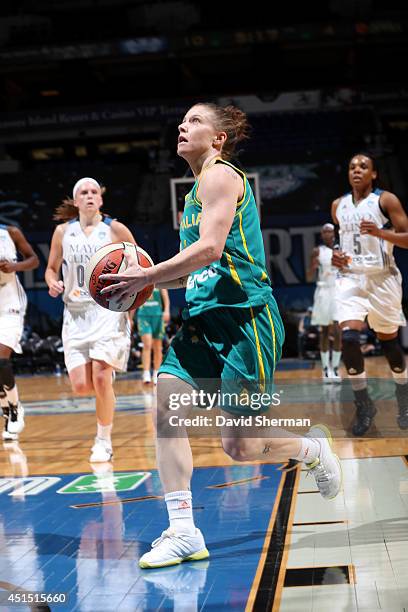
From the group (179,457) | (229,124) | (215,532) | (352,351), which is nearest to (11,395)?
(352,351)

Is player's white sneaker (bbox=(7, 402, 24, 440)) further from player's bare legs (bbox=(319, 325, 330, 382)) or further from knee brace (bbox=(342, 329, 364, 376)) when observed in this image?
player's bare legs (bbox=(319, 325, 330, 382))

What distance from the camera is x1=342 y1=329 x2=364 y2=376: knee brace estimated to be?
6.84 meters

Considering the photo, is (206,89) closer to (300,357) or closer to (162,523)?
(300,357)

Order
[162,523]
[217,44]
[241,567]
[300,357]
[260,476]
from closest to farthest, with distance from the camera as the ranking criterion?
[241,567] < [162,523] < [260,476] < [300,357] < [217,44]

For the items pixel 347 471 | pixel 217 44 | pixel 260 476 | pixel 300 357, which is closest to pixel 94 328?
pixel 260 476

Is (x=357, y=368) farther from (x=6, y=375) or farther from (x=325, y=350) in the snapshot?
(x=325, y=350)

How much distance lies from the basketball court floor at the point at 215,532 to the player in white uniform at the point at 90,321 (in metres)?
0.53

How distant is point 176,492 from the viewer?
11.5 ft

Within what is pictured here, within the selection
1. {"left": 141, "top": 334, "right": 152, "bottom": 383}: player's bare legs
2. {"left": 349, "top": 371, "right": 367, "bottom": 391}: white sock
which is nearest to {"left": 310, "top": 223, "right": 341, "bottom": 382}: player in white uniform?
{"left": 141, "top": 334, "right": 152, "bottom": 383}: player's bare legs

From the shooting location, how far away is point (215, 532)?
4.02 metres

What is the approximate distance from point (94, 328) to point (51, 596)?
3.04 meters

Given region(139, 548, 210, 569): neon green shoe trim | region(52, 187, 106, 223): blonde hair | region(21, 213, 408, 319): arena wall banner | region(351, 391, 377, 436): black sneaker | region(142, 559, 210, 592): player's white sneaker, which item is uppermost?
region(21, 213, 408, 319): arena wall banner

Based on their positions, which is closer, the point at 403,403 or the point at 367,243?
the point at 367,243

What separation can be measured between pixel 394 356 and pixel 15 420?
3.35m
